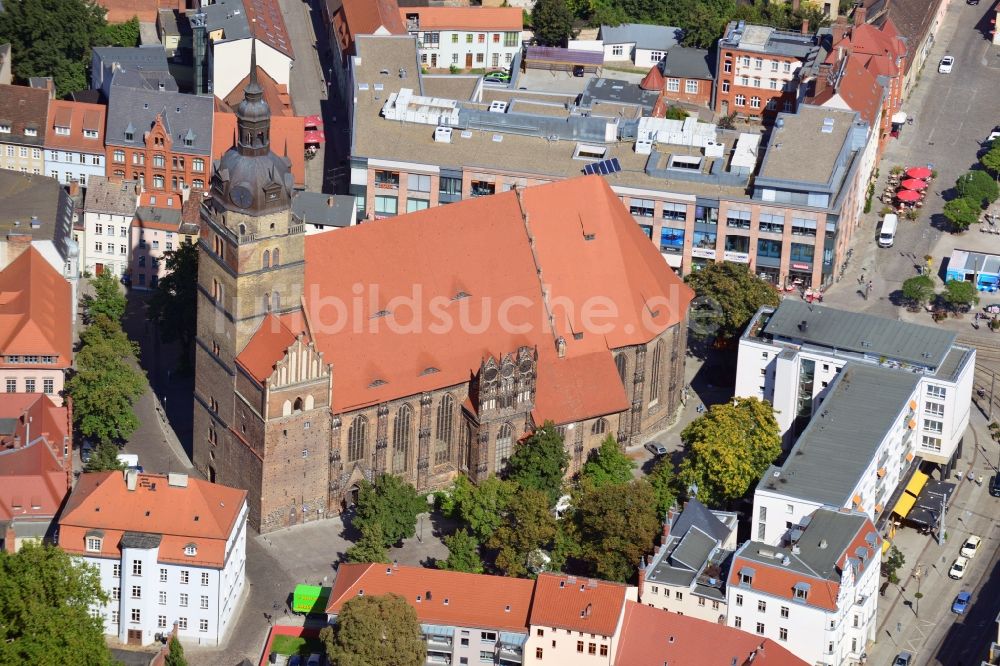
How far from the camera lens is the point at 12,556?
186500 millimetres

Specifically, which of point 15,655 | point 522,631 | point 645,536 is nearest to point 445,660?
point 522,631

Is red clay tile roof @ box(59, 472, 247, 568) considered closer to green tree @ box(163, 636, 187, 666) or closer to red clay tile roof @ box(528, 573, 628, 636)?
green tree @ box(163, 636, 187, 666)

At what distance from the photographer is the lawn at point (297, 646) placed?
192000mm

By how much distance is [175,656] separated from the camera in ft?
617

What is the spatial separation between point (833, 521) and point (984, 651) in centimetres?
1606

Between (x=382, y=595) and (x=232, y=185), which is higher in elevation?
(x=232, y=185)

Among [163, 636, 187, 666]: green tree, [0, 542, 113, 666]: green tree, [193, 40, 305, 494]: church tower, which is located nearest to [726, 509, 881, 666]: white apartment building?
[163, 636, 187, 666]: green tree

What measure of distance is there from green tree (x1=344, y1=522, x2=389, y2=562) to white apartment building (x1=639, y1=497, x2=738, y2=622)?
2163 centimetres

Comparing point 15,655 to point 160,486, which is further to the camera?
point 160,486

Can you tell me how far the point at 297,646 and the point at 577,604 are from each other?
23.1 m

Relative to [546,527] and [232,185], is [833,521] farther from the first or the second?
[232,185]

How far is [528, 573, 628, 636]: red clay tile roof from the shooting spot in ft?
611

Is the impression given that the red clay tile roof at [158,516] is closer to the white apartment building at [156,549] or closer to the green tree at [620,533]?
the white apartment building at [156,549]

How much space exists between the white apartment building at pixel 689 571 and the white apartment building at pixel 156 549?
34.0m
